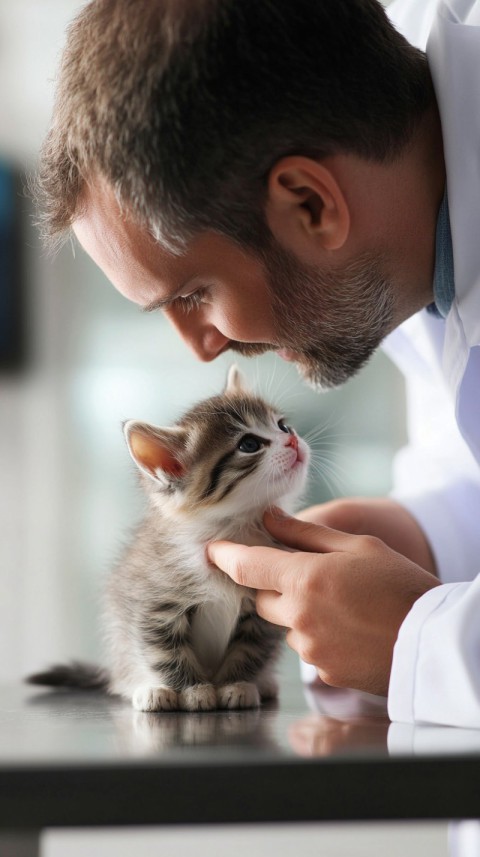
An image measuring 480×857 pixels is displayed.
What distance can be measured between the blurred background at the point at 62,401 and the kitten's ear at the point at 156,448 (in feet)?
7.78

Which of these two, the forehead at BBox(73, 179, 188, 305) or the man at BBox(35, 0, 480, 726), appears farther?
the forehead at BBox(73, 179, 188, 305)

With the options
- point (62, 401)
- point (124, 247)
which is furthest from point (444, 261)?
point (62, 401)

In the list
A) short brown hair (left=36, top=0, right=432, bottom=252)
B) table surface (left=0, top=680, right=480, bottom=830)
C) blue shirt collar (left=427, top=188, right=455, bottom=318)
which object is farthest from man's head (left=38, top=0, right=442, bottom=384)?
table surface (left=0, top=680, right=480, bottom=830)

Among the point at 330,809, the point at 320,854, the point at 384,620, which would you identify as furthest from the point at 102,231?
the point at 320,854

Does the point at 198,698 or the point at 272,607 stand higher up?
the point at 272,607

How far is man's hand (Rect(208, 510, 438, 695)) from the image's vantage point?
97 centimetres

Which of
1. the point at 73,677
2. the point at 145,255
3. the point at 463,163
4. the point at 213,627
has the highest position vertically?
the point at 463,163

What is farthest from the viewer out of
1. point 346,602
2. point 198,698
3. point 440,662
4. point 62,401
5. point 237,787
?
point 62,401

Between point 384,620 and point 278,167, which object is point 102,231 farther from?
point 384,620

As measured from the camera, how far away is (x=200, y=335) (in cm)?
137

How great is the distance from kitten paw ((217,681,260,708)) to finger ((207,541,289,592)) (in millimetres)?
127

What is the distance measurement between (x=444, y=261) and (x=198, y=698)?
74cm

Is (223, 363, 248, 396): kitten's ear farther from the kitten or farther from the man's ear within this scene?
the man's ear

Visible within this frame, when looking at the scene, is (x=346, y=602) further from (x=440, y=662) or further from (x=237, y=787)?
(x=237, y=787)
